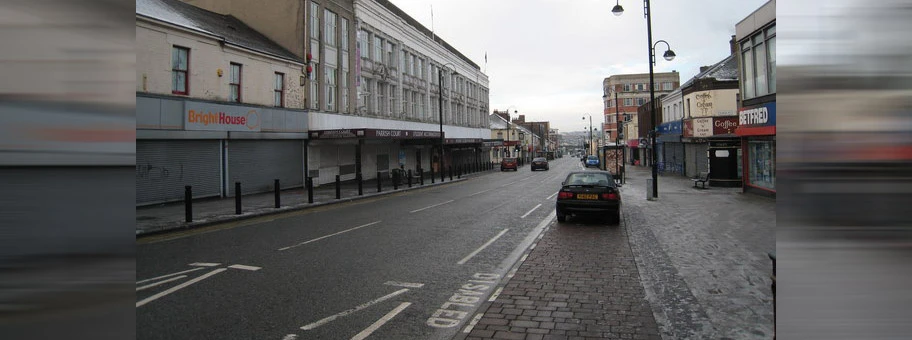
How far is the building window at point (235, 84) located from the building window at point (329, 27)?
7607 mm

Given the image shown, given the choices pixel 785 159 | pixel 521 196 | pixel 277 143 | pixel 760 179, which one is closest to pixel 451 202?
pixel 521 196

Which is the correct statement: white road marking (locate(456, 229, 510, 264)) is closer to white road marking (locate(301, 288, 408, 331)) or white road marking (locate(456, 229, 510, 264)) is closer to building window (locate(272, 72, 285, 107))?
white road marking (locate(301, 288, 408, 331))

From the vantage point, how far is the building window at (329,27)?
2770 cm

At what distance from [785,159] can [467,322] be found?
4.13 meters

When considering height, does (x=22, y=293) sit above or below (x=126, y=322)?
A: above

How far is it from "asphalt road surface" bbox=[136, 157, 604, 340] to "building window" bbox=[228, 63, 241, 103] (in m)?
9.64

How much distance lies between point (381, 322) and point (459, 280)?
1.93m

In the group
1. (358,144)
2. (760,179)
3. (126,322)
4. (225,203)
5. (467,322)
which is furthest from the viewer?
(358,144)

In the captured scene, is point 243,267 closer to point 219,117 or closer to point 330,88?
point 219,117

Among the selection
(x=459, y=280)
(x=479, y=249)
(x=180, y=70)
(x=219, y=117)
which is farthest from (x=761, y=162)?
(x=180, y=70)

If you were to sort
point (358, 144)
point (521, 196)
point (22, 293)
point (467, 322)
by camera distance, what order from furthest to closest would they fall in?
point (358, 144), point (521, 196), point (467, 322), point (22, 293)

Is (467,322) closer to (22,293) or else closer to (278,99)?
(22,293)

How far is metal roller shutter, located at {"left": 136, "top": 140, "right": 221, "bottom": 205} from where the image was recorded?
53.0 feet

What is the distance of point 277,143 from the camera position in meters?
23.1
